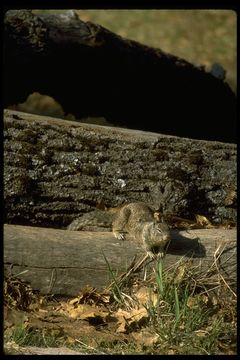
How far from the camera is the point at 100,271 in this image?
20.0ft

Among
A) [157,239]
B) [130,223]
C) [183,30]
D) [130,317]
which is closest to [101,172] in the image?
[130,223]

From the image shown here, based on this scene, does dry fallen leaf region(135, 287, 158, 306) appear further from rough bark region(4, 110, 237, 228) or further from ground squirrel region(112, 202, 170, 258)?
rough bark region(4, 110, 237, 228)

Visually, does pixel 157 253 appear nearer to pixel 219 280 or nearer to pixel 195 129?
pixel 219 280

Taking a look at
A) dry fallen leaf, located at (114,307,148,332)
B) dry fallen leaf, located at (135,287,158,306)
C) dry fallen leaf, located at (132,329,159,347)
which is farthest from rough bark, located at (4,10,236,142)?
dry fallen leaf, located at (132,329,159,347)

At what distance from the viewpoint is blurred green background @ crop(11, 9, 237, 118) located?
1491 cm

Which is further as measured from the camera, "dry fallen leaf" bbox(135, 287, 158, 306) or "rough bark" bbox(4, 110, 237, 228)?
"rough bark" bbox(4, 110, 237, 228)

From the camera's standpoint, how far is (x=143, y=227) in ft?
21.5

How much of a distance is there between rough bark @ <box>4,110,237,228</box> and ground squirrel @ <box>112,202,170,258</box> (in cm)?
13

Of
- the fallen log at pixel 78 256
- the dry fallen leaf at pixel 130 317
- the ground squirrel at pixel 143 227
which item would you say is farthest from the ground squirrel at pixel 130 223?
the dry fallen leaf at pixel 130 317

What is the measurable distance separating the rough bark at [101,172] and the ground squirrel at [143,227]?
129 mm

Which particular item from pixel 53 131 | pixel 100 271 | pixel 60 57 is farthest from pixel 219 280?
pixel 60 57

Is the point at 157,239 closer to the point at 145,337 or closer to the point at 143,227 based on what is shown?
the point at 143,227

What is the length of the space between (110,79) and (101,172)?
8.57 feet

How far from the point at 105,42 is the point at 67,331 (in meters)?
4.01
